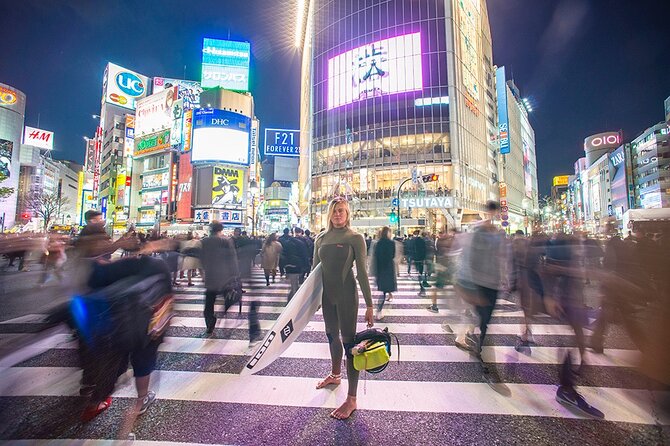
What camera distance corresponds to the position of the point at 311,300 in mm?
3529

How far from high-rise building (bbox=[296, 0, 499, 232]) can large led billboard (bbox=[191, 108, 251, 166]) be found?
15.1m

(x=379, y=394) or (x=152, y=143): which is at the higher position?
(x=152, y=143)

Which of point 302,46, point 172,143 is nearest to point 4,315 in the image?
point 172,143

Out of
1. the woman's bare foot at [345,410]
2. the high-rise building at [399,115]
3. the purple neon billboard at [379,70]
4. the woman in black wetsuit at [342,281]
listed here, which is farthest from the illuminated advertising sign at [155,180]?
the woman's bare foot at [345,410]

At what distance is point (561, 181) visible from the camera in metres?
178

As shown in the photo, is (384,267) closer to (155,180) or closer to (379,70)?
(379,70)

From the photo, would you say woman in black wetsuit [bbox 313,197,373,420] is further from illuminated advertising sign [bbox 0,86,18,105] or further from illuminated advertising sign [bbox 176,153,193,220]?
illuminated advertising sign [bbox 0,86,18,105]

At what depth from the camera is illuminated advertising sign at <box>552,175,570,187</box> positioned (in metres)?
176

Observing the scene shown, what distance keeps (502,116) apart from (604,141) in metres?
83.0

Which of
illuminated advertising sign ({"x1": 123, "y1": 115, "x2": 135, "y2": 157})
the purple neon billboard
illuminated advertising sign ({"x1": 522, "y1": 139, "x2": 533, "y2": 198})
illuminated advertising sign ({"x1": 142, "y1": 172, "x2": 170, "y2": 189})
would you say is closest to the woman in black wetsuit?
the purple neon billboard

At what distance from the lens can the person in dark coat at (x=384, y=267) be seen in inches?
276

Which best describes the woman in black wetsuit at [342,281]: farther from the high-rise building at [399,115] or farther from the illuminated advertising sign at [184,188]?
the illuminated advertising sign at [184,188]

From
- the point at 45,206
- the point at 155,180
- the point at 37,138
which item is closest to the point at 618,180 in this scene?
the point at 155,180

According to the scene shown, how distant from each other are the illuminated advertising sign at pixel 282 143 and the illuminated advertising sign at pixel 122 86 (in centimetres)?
6911
